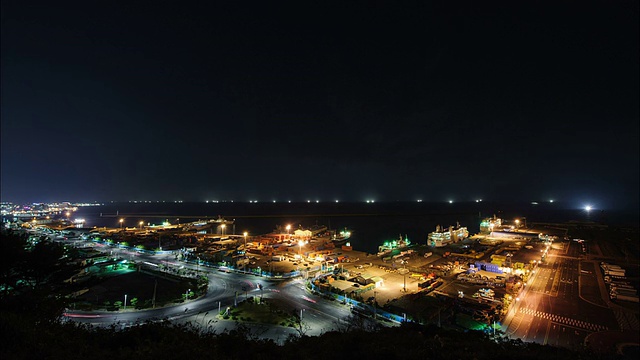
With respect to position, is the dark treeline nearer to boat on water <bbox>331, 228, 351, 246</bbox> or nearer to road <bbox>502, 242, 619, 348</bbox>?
road <bbox>502, 242, 619, 348</bbox>

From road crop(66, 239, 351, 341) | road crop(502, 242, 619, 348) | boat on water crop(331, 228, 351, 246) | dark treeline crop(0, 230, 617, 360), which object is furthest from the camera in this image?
boat on water crop(331, 228, 351, 246)

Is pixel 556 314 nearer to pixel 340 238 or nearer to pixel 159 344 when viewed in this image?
pixel 159 344

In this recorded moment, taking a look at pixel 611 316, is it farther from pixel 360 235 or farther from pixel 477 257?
pixel 360 235

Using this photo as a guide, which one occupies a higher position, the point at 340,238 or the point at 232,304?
the point at 232,304

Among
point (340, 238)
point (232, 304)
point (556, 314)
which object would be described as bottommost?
point (340, 238)

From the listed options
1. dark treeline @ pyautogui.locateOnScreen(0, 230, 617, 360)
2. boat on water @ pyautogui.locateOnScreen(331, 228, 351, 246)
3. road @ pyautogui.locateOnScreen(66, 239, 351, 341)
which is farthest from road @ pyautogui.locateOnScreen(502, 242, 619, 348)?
boat on water @ pyautogui.locateOnScreen(331, 228, 351, 246)

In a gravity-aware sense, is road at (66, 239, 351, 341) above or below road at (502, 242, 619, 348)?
above

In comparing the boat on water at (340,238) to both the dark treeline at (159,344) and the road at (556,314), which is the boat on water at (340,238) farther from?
the dark treeline at (159,344)

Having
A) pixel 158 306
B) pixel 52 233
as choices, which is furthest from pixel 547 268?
pixel 52 233

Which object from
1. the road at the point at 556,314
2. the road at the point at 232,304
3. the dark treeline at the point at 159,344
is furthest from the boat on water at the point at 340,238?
the dark treeline at the point at 159,344

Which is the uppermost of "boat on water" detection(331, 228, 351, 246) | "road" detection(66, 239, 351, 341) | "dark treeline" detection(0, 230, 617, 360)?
"dark treeline" detection(0, 230, 617, 360)

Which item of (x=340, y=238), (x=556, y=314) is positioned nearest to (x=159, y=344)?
(x=556, y=314)
